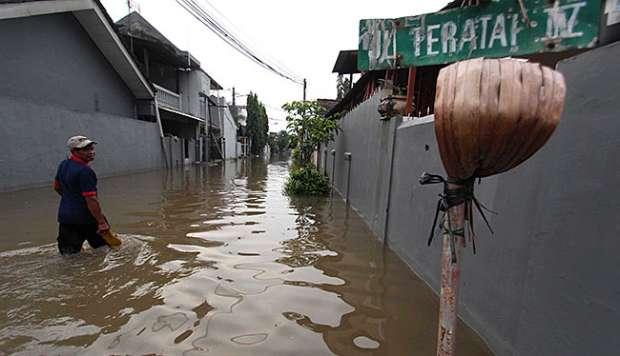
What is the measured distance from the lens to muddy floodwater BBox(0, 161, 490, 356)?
8.96 ft

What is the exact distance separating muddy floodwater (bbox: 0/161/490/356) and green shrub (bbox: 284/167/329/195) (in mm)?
4021

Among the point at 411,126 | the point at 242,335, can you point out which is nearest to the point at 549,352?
the point at 242,335

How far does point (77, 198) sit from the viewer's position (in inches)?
157

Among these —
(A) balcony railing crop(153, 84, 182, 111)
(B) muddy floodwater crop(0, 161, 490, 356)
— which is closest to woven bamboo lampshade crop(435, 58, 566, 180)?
(B) muddy floodwater crop(0, 161, 490, 356)

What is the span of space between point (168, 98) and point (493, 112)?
21598 mm

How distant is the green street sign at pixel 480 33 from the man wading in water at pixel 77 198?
325 centimetres

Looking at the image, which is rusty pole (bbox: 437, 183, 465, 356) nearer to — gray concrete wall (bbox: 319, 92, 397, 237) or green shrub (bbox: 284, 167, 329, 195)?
gray concrete wall (bbox: 319, 92, 397, 237)

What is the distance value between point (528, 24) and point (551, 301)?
1.43 m

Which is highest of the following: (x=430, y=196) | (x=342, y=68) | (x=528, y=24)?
(x=342, y=68)

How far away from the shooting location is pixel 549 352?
6.35 feet

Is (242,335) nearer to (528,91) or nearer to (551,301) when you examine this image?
(551,301)

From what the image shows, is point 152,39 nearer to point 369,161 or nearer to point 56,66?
point 56,66

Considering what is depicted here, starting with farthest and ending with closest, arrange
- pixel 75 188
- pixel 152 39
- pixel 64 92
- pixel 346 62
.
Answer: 1. pixel 152 39
2. pixel 64 92
3. pixel 346 62
4. pixel 75 188

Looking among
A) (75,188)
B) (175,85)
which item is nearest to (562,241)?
(75,188)
